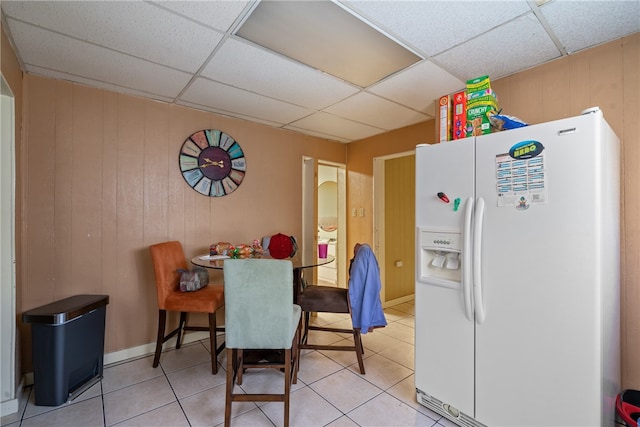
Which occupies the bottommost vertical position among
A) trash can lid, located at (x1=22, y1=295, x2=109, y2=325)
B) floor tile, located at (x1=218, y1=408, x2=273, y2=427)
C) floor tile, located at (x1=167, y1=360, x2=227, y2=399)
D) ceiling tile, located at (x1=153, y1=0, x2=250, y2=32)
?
floor tile, located at (x1=167, y1=360, x2=227, y2=399)

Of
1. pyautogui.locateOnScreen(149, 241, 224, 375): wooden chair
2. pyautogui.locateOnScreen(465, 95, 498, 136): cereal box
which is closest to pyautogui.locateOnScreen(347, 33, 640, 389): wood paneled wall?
pyautogui.locateOnScreen(465, 95, 498, 136): cereal box

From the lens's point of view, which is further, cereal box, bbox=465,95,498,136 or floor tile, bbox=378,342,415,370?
floor tile, bbox=378,342,415,370

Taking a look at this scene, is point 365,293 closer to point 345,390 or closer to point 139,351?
point 345,390

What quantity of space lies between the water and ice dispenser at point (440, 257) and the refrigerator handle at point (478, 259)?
4.1 inches

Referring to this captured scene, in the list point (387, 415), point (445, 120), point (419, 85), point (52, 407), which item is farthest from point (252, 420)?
point (419, 85)

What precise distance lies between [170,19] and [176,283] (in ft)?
6.79

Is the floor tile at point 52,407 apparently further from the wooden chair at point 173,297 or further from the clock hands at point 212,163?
the clock hands at point 212,163

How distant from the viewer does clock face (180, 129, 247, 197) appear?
9.76 feet

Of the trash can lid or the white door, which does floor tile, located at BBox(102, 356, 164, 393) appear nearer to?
the trash can lid

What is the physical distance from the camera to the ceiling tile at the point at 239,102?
8.24ft

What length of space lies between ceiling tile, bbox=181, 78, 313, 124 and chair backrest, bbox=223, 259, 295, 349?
1612mm

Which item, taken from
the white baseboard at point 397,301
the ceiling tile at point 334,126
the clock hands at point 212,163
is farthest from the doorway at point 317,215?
the clock hands at point 212,163

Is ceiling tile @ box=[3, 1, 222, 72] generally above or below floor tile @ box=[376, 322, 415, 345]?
above

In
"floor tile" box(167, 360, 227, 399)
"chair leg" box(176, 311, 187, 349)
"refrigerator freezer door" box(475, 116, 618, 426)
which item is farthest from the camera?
"chair leg" box(176, 311, 187, 349)
